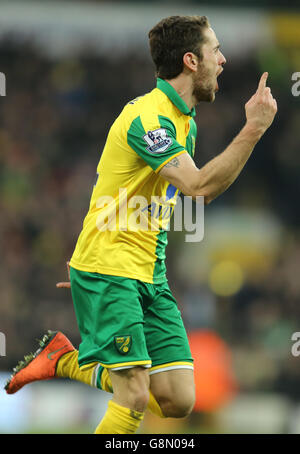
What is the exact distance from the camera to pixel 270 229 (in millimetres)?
12461

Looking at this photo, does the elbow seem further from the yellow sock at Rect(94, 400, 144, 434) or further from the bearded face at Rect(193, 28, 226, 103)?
the yellow sock at Rect(94, 400, 144, 434)

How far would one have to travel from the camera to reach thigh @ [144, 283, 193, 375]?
169 inches

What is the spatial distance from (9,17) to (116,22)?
176 cm

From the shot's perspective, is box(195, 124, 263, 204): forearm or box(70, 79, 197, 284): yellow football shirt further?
box(70, 79, 197, 284): yellow football shirt

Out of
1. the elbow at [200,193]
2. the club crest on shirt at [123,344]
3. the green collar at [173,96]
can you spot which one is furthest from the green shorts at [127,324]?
the green collar at [173,96]

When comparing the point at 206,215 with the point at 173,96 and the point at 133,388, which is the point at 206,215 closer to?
the point at 173,96

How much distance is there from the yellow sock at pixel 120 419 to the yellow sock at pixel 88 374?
1.09ft

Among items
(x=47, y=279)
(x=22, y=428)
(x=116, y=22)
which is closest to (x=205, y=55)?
(x=22, y=428)

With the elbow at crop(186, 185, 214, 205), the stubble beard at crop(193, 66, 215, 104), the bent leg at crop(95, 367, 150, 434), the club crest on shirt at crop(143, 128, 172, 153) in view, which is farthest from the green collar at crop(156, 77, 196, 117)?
the bent leg at crop(95, 367, 150, 434)

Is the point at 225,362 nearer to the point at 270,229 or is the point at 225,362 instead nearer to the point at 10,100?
the point at 270,229

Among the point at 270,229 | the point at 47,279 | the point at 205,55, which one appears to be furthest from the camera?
the point at 270,229

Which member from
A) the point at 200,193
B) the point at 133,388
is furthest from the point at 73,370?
the point at 200,193

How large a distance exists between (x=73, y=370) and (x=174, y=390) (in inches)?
28.6

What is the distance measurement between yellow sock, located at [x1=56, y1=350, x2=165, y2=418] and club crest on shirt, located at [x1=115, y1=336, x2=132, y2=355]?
36 cm
